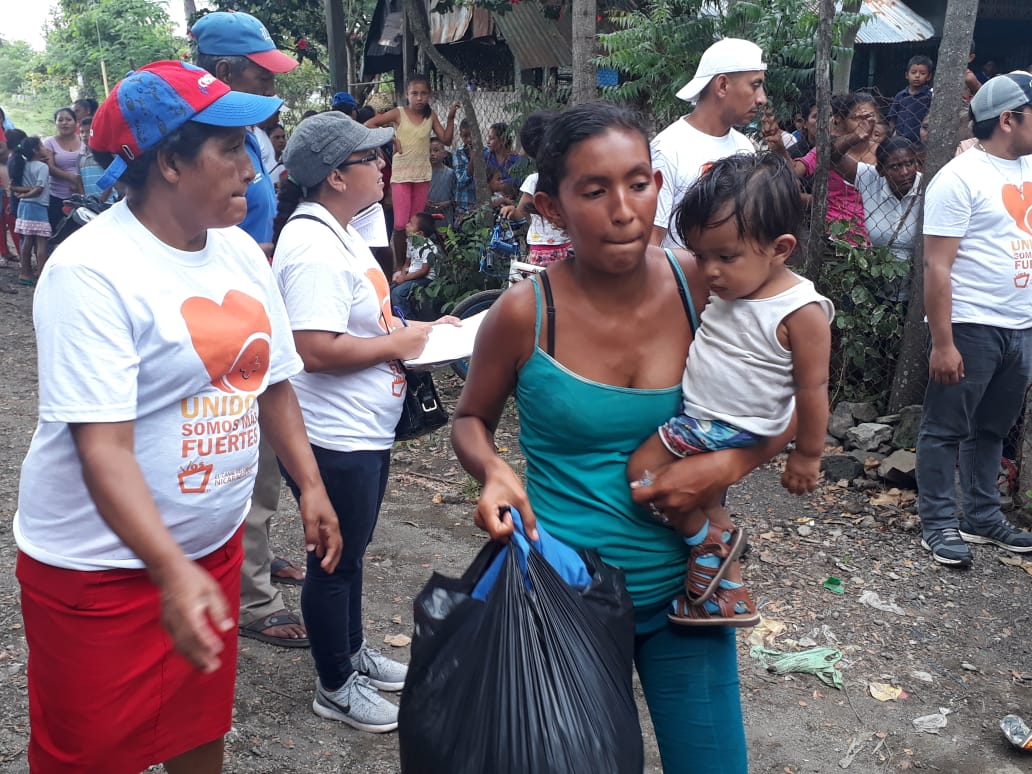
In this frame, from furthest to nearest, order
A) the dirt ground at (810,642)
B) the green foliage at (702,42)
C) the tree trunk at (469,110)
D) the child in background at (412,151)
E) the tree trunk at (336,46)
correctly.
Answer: the tree trunk at (336,46) < the child in background at (412,151) < the tree trunk at (469,110) < the green foliage at (702,42) < the dirt ground at (810,642)

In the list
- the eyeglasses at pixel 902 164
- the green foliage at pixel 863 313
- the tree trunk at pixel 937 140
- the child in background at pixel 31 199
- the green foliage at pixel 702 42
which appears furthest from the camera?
the child in background at pixel 31 199

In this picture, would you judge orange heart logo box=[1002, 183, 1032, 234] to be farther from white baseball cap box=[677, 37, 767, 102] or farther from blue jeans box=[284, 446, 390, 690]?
blue jeans box=[284, 446, 390, 690]

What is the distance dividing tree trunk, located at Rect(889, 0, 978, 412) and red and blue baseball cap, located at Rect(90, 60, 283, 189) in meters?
3.99

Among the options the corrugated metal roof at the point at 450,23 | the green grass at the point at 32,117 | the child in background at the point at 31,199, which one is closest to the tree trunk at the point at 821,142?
the corrugated metal roof at the point at 450,23

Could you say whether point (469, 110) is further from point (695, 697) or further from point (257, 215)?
point (695, 697)

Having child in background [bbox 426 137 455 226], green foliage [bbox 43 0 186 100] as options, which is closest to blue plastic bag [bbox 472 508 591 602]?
child in background [bbox 426 137 455 226]

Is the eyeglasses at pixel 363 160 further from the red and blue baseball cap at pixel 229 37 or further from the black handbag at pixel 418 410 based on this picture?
the red and blue baseball cap at pixel 229 37

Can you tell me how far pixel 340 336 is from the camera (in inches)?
115

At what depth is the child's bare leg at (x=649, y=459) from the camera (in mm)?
1912

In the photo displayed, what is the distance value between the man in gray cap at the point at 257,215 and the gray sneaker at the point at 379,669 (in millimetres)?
378

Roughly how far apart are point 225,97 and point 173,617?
1075mm

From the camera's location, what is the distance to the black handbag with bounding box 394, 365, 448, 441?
3281mm

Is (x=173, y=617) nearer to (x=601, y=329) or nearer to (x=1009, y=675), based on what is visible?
(x=601, y=329)

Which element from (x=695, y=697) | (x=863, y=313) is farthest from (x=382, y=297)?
(x=863, y=313)
